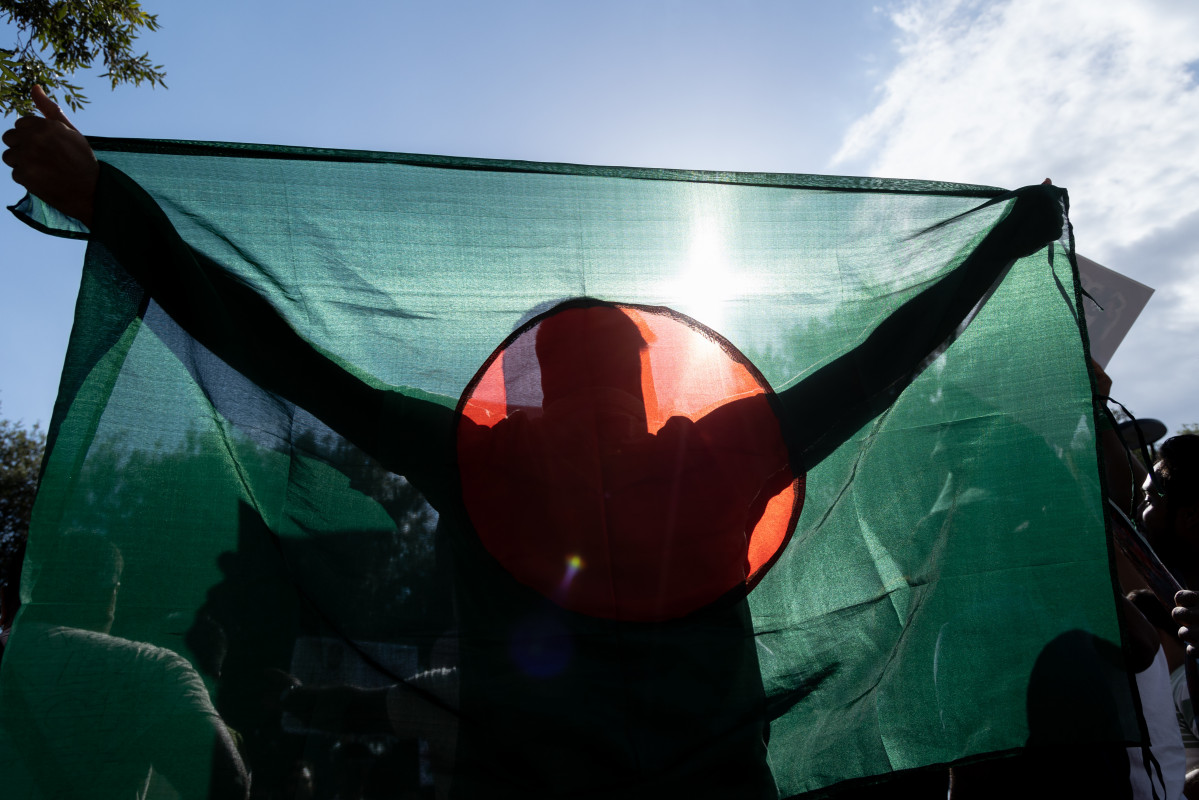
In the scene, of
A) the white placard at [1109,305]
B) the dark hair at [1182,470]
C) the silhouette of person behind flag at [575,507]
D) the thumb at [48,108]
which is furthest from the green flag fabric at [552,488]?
the dark hair at [1182,470]

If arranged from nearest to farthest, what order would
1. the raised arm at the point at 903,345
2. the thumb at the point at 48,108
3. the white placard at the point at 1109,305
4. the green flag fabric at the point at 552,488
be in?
1. the green flag fabric at the point at 552,488
2. the thumb at the point at 48,108
3. the raised arm at the point at 903,345
4. the white placard at the point at 1109,305

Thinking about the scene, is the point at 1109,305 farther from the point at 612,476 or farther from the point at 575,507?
the point at 575,507

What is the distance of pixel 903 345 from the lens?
207 cm

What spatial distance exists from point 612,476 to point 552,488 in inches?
6.3

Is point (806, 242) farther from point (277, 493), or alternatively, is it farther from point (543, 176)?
point (277, 493)

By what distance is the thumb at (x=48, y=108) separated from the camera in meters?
1.73

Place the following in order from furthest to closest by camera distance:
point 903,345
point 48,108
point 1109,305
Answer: point 1109,305
point 903,345
point 48,108

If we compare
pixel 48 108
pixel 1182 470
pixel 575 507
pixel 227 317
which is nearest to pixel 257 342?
pixel 227 317

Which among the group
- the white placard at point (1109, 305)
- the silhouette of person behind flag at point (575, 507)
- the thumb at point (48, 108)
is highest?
the thumb at point (48, 108)

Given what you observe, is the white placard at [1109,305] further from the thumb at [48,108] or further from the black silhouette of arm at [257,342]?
the thumb at [48,108]

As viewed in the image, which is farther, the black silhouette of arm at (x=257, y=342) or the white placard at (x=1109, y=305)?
the white placard at (x=1109, y=305)

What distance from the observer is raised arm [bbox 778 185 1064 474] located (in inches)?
77.5

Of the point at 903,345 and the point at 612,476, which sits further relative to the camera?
the point at 903,345

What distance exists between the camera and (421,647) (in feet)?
5.50
